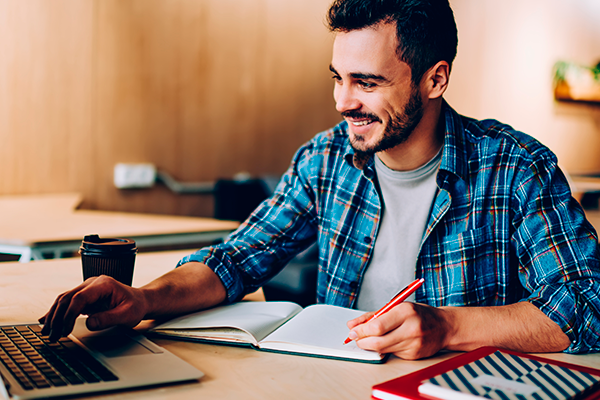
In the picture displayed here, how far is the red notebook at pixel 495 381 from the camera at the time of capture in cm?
61

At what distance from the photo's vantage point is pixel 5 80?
243cm

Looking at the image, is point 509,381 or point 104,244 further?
point 104,244

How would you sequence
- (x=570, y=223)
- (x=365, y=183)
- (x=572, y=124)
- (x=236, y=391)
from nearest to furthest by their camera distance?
1. (x=236, y=391)
2. (x=570, y=223)
3. (x=365, y=183)
4. (x=572, y=124)

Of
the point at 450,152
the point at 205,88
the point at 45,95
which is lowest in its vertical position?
the point at 450,152

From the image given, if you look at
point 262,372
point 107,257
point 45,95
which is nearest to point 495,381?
point 262,372

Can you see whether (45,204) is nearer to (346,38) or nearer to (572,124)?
(346,38)

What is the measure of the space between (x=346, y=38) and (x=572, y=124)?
5.49 metres

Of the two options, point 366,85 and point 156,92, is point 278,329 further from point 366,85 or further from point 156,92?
point 156,92

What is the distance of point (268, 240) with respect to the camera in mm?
1228

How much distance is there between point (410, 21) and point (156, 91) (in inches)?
83.4

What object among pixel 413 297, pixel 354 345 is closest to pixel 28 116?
pixel 413 297

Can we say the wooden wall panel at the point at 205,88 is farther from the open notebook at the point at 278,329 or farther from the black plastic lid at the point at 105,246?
A: the open notebook at the point at 278,329

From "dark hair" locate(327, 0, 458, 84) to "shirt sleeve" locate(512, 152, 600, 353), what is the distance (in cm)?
32

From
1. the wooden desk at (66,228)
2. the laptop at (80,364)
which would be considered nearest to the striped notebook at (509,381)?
the laptop at (80,364)
